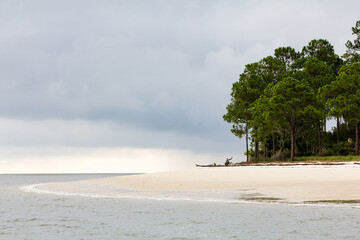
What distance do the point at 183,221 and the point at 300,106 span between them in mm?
50093

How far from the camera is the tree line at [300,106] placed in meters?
58.3

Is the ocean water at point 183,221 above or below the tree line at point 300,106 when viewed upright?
below

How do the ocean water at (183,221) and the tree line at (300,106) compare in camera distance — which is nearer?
the ocean water at (183,221)

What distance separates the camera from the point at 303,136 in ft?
212

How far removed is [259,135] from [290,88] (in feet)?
31.2

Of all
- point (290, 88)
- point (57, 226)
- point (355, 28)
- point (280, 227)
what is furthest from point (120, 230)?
point (355, 28)

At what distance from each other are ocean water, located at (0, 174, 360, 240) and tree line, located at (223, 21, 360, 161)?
43.4 metres

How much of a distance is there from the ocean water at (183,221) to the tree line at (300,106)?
43410 mm

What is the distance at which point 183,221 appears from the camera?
13.9 meters

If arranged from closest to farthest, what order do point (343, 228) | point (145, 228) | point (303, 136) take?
point (343, 228) < point (145, 228) < point (303, 136)

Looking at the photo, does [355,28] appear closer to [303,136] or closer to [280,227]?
[303,136]

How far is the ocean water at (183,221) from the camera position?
37.7 feet

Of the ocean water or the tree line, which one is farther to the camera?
the tree line

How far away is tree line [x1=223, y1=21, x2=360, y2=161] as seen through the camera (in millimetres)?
58281
